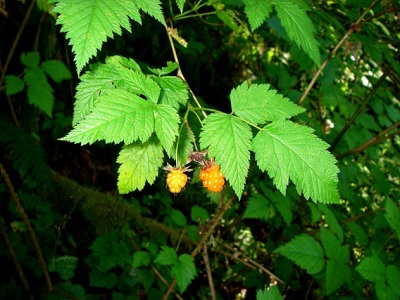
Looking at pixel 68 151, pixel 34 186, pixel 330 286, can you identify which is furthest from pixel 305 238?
pixel 68 151

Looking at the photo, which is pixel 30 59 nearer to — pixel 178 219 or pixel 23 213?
pixel 23 213

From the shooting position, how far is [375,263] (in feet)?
5.80

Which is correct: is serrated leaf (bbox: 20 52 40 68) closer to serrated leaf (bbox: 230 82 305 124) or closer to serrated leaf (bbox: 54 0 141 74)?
serrated leaf (bbox: 54 0 141 74)

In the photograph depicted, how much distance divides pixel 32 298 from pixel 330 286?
67.4 inches

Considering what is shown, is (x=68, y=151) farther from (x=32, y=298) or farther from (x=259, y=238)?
(x=259, y=238)

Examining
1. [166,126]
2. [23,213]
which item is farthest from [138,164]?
[23,213]

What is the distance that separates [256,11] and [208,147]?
44 cm

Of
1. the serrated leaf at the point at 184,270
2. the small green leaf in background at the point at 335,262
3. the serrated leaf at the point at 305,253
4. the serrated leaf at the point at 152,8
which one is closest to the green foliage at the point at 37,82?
the serrated leaf at the point at 184,270

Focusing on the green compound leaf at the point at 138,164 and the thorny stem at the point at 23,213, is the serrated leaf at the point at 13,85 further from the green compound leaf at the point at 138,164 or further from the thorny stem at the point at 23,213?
the green compound leaf at the point at 138,164

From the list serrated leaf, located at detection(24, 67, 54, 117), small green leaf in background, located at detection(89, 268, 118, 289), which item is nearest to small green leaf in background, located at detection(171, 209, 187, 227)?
small green leaf in background, located at detection(89, 268, 118, 289)

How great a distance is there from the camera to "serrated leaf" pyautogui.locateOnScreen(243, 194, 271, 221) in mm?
2248

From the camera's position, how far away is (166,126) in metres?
0.87

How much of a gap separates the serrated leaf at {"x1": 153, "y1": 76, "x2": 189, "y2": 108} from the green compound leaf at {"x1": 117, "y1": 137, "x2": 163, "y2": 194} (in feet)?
0.48

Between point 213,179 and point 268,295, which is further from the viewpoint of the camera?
point 268,295
